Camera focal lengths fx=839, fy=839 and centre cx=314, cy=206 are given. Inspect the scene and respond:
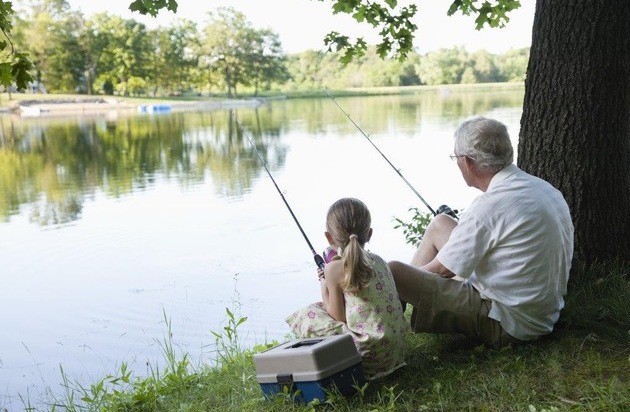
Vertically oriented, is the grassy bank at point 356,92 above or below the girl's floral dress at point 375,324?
below

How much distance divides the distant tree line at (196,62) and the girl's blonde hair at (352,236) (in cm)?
4627

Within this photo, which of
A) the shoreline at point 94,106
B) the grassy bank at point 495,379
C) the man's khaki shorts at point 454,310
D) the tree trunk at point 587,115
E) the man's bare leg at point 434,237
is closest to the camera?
the grassy bank at point 495,379

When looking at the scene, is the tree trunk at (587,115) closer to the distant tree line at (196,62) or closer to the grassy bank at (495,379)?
the grassy bank at (495,379)

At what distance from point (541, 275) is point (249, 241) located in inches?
219

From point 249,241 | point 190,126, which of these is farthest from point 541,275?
point 190,126

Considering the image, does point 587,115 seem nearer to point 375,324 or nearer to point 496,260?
point 496,260

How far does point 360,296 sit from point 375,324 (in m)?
0.10

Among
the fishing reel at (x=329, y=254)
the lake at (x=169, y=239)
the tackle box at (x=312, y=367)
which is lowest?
the lake at (x=169, y=239)

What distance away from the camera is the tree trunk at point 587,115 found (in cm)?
349

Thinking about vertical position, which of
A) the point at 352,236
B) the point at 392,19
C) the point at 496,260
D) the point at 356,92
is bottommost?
the point at 356,92

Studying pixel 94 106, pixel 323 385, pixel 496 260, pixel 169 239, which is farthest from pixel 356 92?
pixel 323 385

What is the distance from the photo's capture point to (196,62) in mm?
60750

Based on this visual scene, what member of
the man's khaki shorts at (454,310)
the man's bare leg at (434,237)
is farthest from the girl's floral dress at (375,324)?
the man's bare leg at (434,237)

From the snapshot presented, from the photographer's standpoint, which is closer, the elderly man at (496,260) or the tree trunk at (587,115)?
the elderly man at (496,260)
